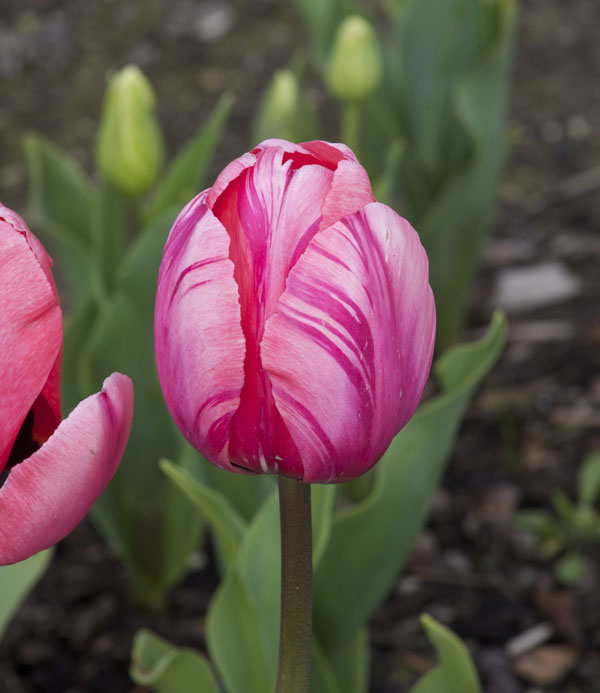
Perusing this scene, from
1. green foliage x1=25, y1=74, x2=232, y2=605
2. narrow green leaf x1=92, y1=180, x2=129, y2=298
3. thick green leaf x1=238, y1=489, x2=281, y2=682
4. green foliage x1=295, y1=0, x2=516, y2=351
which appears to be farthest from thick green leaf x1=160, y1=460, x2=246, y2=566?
green foliage x1=295, y1=0, x2=516, y2=351

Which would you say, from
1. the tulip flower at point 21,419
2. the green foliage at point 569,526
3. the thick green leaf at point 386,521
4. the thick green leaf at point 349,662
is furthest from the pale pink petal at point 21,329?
the green foliage at point 569,526

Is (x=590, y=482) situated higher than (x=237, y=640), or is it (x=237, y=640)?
(x=237, y=640)

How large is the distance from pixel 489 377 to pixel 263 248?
1.51 m

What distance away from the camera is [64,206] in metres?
1.56

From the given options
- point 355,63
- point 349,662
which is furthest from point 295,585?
point 355,63

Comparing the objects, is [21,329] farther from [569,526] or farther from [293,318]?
[569,526]

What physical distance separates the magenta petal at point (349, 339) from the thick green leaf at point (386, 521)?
0.49 meters

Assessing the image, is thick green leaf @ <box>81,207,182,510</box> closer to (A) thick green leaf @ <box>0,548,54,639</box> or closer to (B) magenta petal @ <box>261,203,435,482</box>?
(A) thick green leaf @ <box>0,548,54,639</box>

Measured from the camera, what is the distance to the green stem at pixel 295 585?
58cm

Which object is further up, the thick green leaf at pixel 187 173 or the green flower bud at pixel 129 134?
the green flower bud at pixel 129 134

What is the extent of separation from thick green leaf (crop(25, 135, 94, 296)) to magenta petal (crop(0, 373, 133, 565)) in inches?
38.6

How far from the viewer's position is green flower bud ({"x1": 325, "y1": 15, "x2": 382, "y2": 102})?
4.71 ft

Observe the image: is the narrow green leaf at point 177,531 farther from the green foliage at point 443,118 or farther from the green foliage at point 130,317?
the green foliage at point 443,118

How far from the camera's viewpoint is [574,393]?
191cm
